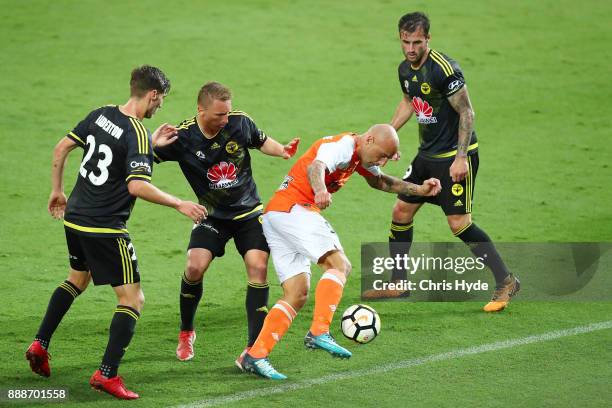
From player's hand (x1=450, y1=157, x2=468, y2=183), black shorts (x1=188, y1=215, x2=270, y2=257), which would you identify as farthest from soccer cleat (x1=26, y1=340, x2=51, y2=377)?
player's hand (x1=450, y1=157, x2=468, y2=183)

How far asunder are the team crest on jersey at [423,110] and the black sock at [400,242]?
950 millimetres

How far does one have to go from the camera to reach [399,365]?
24.3 ft

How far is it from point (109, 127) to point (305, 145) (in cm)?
658

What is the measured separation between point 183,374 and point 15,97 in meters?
8.40

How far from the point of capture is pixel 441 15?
722 inches

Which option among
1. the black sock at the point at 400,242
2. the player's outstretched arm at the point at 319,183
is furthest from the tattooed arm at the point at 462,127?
the player's outstretched arm at the point at 319,183

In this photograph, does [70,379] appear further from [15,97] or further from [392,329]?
[15,97]

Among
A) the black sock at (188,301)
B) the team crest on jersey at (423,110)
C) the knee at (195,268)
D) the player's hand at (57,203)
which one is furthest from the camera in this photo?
the team crest on jersey at (423,110)

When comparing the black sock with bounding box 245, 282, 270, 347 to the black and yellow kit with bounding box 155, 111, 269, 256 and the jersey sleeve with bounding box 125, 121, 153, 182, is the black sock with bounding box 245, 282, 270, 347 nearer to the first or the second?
the black and yellow kit with bounding box 155, 111, 269, 256

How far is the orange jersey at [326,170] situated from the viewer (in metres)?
7.19

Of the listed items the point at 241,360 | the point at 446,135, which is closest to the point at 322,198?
the point at 241,360

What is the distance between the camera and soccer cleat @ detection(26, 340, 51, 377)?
7.02 m

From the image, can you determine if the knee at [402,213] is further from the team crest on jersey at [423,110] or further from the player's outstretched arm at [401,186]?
the player's outstretched arm at [401,186]

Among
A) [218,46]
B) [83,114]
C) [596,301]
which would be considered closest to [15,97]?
[83,114]
